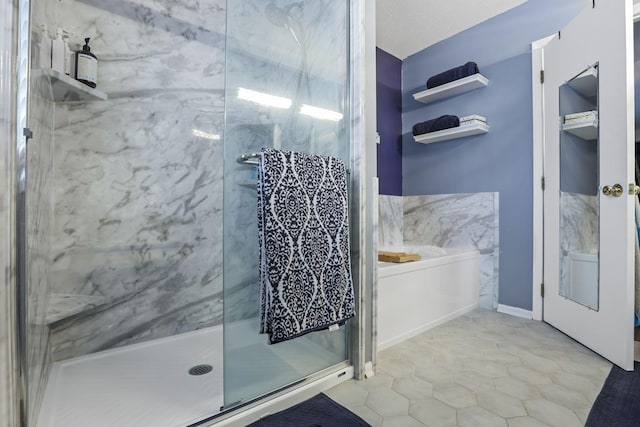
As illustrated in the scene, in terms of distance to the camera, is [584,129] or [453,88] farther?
[453,88]

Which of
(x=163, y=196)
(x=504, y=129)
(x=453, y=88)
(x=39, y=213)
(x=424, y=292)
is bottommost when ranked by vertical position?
(x=424, y=292)

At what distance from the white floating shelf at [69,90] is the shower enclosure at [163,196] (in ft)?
0.04

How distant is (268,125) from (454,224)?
224 centimetres

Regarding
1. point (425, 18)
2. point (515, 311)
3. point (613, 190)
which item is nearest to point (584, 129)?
point (613, 190)

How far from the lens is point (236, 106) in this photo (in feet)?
4.01

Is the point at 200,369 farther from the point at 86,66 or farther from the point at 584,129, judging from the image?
the point at 584,129

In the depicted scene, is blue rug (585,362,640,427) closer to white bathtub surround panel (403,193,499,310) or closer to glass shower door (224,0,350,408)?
glass shower door (224,0,350,408)

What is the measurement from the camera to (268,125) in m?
1.33

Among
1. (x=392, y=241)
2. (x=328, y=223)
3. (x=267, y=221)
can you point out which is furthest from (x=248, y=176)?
(x=392, y=241)

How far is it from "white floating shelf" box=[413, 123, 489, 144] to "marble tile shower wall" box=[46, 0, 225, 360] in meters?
1.88

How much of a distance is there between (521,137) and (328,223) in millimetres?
2054

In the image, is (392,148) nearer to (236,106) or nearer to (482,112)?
(482,112)

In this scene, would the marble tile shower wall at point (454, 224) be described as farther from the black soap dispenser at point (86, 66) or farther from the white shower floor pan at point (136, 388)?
the black soap dispenser at point (86, 66)

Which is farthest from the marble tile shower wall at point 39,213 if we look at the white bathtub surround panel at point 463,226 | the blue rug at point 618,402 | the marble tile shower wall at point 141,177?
the white bathtub surround panel at point 463,226
